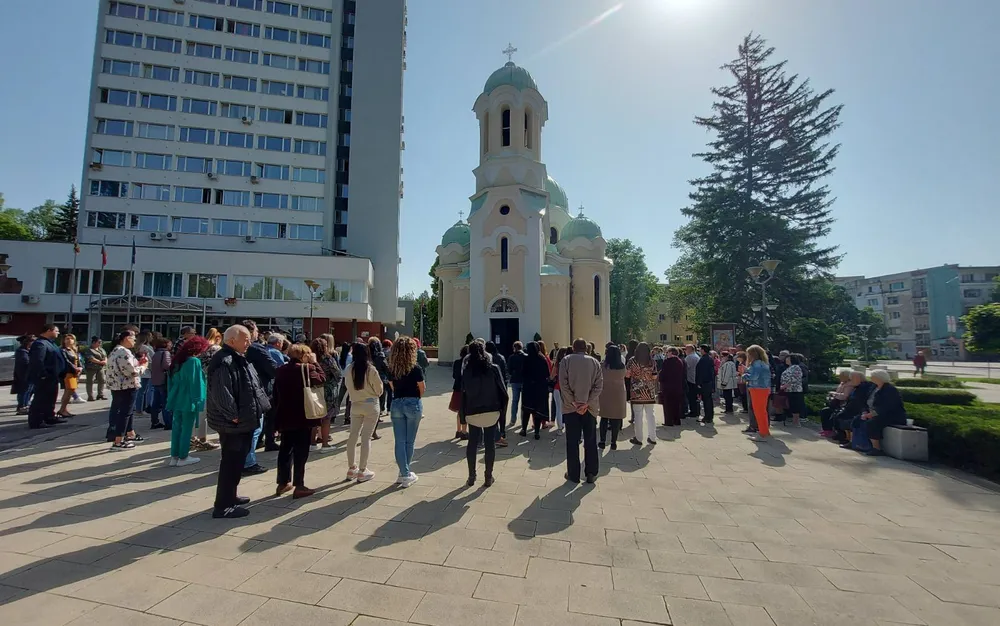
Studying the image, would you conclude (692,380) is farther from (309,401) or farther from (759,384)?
(309,401)

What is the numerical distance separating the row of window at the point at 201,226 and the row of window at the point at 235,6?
15501 millimetres

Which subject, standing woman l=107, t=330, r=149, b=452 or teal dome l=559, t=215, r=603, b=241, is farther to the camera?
teal dome l=559, t=215, r=603, b=241

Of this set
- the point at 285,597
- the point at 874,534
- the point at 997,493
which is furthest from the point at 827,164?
the point at 285,597

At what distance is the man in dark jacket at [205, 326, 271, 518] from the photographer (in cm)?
430

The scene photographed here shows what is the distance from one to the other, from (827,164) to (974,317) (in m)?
12.9

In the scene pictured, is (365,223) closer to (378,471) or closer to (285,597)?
(378,471)

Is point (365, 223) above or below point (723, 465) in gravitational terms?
above

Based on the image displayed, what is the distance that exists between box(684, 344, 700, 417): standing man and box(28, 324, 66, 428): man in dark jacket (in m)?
13.8

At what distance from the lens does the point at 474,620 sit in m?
2.79

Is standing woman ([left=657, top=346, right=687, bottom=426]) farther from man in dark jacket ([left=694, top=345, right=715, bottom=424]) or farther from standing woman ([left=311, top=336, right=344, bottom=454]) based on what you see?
standing woman ([left=311, top=336, right=344, bottom=454])

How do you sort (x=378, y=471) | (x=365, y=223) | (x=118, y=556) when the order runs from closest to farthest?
(x=118, y=556) → (x=378, y=471) → (x=365, y=223)

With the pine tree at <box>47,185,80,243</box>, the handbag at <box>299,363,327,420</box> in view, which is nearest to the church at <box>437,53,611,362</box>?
the handbag at <box>299,363,327,420</box>

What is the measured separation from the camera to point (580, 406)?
19.0 feet

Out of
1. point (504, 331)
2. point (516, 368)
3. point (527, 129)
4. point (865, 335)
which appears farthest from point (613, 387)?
point (865, 335)
